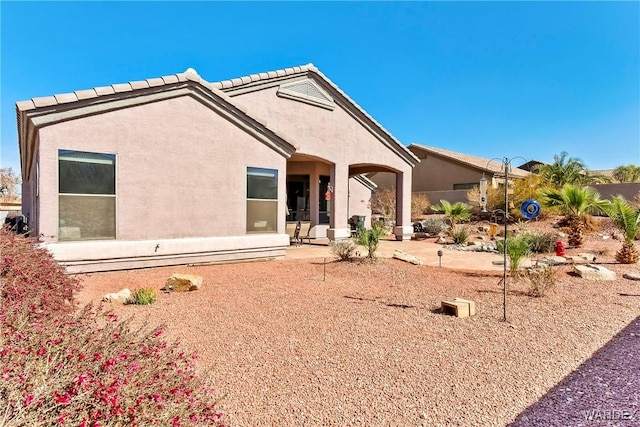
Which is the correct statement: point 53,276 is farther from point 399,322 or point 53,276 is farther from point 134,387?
point 399,322

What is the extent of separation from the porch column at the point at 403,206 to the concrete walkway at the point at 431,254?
4.20ft

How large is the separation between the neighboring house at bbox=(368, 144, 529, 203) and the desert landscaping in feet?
67.9

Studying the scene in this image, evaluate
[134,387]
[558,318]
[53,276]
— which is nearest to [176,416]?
[134,387]

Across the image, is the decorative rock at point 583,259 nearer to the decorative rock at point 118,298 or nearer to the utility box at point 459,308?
the utility box at point 459,308

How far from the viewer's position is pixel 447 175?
104ft

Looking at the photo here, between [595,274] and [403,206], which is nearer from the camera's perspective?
[595,274]

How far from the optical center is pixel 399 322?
5625 millimetres

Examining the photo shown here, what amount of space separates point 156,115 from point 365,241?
672 centimetres

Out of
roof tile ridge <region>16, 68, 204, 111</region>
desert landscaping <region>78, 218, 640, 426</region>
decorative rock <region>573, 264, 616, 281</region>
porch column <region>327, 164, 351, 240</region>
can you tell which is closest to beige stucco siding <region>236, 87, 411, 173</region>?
porch column <region>327, 164, 351, 240</region>

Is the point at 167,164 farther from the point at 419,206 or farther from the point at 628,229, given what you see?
the point at 419,206

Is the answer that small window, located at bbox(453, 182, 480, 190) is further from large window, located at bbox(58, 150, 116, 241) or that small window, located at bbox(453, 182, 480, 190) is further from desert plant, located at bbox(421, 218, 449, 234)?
large window, located at bbox(58, 150, 116, 241)

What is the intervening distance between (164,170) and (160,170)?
10cm

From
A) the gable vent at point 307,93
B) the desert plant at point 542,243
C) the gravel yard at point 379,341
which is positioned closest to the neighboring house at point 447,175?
the desert plant at point 542,243

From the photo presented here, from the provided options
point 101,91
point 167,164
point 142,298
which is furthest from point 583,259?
point 101,91
